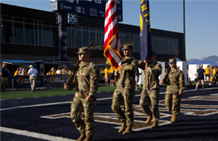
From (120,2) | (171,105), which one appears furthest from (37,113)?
(120,2)

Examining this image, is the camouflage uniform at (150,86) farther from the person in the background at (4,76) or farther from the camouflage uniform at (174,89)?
the person in the background at (4,76)

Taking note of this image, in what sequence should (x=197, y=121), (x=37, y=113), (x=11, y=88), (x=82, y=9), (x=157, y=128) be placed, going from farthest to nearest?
(x=82, y=9)
(x=11, y=88)
(x=37, y=113)
(x=197, y=121)
(x=157, y=128)

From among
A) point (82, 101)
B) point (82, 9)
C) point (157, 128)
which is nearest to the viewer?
point (82, 101)

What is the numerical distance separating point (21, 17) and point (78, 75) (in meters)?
36.0

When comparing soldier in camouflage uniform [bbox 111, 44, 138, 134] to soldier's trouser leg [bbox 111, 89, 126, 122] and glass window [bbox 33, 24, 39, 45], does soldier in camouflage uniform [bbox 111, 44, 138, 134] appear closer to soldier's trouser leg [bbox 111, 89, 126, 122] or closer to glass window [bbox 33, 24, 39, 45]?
soldier's trouser leg [bbox 111, 89, 126, 122]

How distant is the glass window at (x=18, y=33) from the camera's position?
38.5 meters

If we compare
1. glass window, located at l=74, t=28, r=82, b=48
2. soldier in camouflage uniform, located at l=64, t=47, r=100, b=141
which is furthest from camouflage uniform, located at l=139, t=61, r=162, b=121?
glass window, located at l=74, t=28, r=82, b=48

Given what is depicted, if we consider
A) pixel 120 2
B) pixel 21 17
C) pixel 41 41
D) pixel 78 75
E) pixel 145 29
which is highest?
Answer: pixel 120 2

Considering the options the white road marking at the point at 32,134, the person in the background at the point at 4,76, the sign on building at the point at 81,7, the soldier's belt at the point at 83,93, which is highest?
the sign on building at the point at 81,7

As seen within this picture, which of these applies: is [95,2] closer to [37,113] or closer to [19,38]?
[19,38]

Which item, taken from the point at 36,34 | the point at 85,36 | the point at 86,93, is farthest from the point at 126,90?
the point at 85,36

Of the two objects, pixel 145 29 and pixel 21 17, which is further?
pixel 21 17

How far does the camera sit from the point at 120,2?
140 feet

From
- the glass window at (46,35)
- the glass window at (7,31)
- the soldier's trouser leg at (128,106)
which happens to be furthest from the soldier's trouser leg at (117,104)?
the glass window at (46,35)
